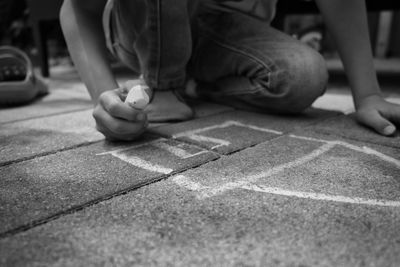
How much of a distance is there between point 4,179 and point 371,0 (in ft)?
6.26

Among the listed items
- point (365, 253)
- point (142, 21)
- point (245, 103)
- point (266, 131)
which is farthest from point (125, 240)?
point (245, 103)

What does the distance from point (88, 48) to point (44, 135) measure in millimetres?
279

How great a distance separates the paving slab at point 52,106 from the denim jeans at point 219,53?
30 cm

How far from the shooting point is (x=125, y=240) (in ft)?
1.46

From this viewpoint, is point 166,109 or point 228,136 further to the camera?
point 166,109

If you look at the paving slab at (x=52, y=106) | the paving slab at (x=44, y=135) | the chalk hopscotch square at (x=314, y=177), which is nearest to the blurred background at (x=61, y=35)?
the paving slab at (x=52, y=106)

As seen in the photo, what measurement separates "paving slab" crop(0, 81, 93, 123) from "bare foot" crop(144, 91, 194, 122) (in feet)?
1.38

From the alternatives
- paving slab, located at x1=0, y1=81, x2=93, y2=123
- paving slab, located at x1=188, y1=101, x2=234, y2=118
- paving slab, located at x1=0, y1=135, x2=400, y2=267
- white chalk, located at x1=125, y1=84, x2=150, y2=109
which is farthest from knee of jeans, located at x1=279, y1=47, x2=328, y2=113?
paving slab, located at x1=0, y1=81, x2=93, y2=123

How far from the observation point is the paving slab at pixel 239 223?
0.41 meters

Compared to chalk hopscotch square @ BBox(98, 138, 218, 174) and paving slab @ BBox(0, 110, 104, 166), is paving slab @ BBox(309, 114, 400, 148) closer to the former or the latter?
chalk hopscotch square @ BBox(98, 138, 218, 174)

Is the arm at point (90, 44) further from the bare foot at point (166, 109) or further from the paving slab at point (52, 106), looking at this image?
the paving slab at point (52, 106)

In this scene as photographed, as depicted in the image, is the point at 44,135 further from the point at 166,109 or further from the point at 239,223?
the point at 239,223

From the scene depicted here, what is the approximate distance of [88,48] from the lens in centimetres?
91

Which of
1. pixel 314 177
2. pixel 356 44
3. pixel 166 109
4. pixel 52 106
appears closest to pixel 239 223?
pixel 314 177
